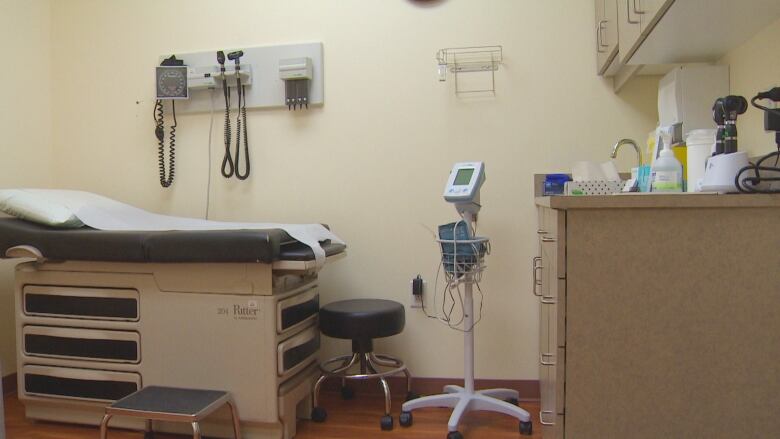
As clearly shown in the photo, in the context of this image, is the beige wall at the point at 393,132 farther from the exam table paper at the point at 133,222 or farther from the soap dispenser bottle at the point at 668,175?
the soap dispenser bottle at the point at 668,175

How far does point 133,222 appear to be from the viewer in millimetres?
2324

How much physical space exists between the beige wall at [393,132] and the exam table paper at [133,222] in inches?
14.2

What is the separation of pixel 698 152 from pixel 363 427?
5.29 feet

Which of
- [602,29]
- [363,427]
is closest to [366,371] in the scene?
[363,427]

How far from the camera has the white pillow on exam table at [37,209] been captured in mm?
2086

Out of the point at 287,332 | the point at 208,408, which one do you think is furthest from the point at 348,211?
the point at 208,408

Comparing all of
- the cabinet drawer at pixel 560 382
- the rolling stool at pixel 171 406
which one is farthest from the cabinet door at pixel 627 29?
the rolling stool at pixel 171 406

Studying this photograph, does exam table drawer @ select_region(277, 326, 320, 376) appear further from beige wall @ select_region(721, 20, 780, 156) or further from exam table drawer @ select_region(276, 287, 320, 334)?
beige wall @ select_region(721, 20, 780, 156)

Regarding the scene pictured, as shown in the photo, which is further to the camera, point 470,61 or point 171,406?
point 470,61

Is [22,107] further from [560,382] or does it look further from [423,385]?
[560,382]

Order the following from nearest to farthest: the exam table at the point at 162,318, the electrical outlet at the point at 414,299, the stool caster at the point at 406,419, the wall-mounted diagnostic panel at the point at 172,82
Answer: the exam table at the point at 162,318, the stool caster at the point at 406,419, the electrical outlet at the point at 414,299, the wall-mounted diagnostic panel at the point at 172,82

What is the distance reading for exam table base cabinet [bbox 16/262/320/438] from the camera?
1971mm

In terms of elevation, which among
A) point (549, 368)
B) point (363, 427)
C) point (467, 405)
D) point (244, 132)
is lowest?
point (363, 427)

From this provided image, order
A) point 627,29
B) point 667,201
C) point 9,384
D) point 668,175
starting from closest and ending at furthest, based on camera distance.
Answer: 1. point 667,201
2. point 668,175
3. point 627,29
4. point 9,384
